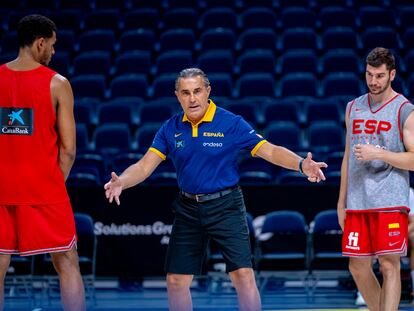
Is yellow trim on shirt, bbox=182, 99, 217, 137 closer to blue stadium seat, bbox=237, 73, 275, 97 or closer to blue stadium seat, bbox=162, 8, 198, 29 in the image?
blue stadium seat, bbox=237, 73, 275, 97

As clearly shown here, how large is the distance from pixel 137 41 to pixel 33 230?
9.67 metres

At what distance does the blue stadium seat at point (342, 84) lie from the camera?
1223 cm

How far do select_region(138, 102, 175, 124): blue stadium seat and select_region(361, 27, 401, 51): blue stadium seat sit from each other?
403 centimetres

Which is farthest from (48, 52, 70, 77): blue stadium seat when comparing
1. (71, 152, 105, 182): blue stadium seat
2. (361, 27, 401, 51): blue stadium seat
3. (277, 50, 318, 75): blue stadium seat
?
(361, 27, 401, 51): blue stadium seat

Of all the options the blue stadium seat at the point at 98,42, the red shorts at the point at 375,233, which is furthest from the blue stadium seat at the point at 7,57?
the red shorts at the point at 375,233

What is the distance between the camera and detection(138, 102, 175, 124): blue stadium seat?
38.0 feet

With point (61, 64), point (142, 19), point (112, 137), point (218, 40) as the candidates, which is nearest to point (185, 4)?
point (142, 19)

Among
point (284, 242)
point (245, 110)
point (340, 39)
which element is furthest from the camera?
point (340, 39)

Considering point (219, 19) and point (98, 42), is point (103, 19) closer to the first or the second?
point (98, 42)

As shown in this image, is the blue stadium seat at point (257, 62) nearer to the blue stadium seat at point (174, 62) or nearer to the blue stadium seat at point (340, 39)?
the blue stadium seat at point (174, 62)

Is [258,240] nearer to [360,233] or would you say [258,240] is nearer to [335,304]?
[335,304]

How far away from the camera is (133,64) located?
44.0 ft

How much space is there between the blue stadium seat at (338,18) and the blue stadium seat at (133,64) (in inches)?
135

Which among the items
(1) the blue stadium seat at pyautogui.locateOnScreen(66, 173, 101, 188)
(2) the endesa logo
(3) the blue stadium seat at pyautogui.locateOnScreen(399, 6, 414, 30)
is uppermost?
(3) the blue stadium seat at pyautogui.locateOnScreen(399, 6, 414, 30)
